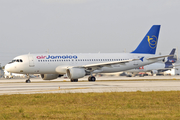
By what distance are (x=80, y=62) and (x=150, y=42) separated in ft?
42.2

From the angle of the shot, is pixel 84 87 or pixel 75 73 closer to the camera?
pixel 84 87

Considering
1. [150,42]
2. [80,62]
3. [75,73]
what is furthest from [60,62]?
[150,42]

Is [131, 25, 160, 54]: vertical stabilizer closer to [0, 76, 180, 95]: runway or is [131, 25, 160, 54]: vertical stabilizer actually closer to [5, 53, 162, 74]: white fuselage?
[5, 53, 162, 74]: white fuselage

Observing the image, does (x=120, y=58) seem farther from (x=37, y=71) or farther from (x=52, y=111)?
(x=52, y=111)

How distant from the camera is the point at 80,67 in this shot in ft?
149

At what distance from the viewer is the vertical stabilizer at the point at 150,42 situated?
167 feet

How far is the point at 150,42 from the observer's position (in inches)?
2016

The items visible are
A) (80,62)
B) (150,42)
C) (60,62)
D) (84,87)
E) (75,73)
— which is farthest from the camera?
(150,42)

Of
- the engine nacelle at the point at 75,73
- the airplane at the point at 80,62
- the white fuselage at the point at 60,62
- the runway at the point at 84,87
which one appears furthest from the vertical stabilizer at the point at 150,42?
the runway at the point at 84,87

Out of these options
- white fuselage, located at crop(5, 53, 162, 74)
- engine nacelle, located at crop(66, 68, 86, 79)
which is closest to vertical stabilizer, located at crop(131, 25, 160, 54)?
white fuselage, located at crop(5, 53, 162, 74)

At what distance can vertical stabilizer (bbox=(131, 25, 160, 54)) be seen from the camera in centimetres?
5103

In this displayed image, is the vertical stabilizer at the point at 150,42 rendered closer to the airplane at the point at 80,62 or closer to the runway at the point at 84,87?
the airplane at the point at 80,62

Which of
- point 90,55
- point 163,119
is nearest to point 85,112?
point 163,119

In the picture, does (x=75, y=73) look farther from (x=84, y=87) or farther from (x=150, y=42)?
(x=150, y=42)
